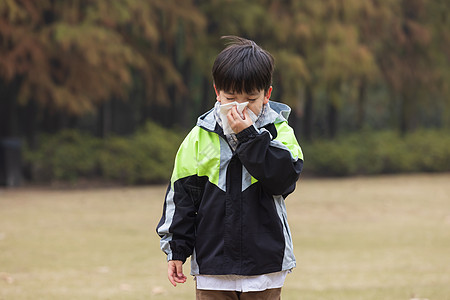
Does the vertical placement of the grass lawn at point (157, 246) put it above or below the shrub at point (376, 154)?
above

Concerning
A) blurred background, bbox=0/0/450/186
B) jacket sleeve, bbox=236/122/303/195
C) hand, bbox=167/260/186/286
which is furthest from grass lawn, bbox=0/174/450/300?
jacket sleeve, bbox=236/122/303/195

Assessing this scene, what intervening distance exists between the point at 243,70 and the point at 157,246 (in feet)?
17.2

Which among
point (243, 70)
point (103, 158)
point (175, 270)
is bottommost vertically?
point (103, 158)

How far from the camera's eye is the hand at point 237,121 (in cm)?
226

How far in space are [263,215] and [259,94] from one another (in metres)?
0.43

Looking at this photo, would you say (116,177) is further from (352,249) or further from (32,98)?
(352,249)

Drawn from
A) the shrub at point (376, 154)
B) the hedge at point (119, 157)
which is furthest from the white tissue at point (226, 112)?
the shrub at point (376, 154)

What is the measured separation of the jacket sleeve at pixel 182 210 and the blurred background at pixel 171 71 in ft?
35.7

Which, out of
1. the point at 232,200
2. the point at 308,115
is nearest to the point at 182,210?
the point at 232,200

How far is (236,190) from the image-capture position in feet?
7.72

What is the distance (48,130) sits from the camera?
16672mm

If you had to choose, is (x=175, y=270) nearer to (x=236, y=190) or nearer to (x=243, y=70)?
(x=236, y=190)

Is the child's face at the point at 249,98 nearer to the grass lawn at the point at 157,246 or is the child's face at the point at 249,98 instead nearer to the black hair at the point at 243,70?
the black hair at the point at 243,70

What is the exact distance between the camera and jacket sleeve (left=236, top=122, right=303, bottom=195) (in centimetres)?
226
